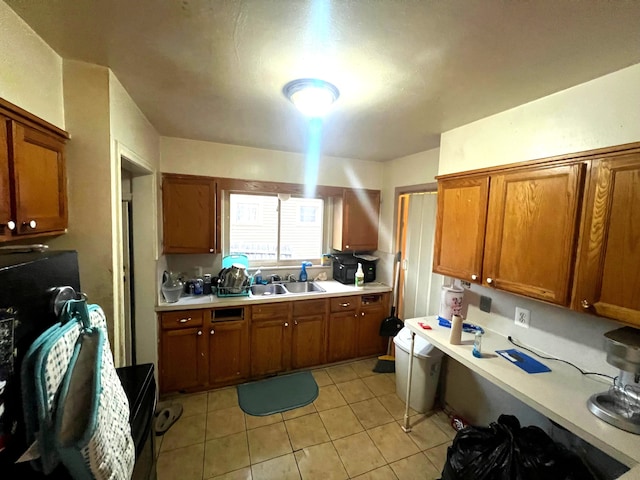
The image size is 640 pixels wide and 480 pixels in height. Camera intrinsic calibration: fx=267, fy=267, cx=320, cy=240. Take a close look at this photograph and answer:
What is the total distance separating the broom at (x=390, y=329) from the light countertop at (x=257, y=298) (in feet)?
0.57

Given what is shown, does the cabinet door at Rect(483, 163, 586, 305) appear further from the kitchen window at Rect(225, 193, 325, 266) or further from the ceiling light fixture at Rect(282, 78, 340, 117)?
the kitchen window at Rect(225, 193, 325, 266)

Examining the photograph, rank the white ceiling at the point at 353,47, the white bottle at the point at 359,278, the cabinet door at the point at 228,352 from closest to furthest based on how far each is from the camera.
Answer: the white ceiling at the point at 353,47 → the cabinet door at the point at 228,352 → the white bottle at the point at 359,278

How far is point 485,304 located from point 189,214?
2.70 metres

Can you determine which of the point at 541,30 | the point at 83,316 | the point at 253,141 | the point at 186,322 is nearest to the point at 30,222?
the point at 83,316

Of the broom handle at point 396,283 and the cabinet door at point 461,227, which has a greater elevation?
the cabinet door at point 461,227

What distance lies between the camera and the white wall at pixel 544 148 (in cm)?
127

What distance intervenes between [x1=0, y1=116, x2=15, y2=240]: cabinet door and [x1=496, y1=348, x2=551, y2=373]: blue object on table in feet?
8.11

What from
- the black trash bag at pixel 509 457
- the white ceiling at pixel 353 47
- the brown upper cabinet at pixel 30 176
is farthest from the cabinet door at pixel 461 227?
the brown upper cabinet at pixel 30 176

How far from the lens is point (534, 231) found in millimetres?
1507

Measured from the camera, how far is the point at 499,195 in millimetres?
1685

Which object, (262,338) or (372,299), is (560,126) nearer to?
(372,299)

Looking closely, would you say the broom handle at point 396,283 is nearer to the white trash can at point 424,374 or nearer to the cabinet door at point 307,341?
the white trash can at point 424,374

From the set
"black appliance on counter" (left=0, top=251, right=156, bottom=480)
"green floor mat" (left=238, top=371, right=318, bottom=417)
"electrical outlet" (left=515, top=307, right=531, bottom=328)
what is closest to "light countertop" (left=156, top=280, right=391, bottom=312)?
"green floor mat" (left=238, top=371, right=318, bottom=417)

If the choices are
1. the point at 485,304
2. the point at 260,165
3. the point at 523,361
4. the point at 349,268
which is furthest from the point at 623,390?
the point at 260,165
